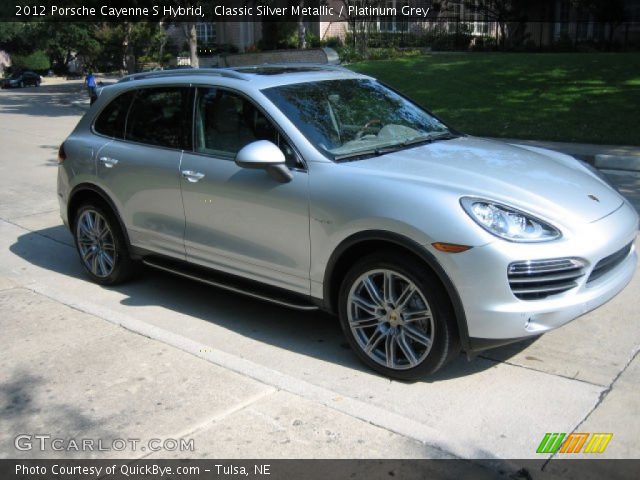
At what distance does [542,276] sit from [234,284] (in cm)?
215

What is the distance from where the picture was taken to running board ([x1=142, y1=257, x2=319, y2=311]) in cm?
458

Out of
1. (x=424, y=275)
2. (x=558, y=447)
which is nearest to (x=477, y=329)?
(x=424, y=275)

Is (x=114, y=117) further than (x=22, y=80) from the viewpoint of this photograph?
No

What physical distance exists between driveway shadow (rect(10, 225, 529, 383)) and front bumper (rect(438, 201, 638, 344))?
619 mm

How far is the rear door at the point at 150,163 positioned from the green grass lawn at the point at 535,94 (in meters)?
9.22

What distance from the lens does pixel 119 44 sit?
49.8 meters

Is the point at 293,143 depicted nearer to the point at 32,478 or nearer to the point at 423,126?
the point at 423,126

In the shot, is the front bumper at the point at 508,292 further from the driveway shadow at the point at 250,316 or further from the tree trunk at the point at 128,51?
the tree trunk at the point at 128,51

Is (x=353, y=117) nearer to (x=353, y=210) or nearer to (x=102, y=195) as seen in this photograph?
(x=353, y=210)

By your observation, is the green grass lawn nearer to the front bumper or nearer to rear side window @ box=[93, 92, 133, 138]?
rear side window @ box=[93, 92, 133, 138]

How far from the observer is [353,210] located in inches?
163

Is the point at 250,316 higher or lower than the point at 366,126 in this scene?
lower

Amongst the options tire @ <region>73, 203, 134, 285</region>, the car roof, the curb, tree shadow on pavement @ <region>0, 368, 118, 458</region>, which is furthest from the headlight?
the curb

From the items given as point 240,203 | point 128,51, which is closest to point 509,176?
point 240,203
